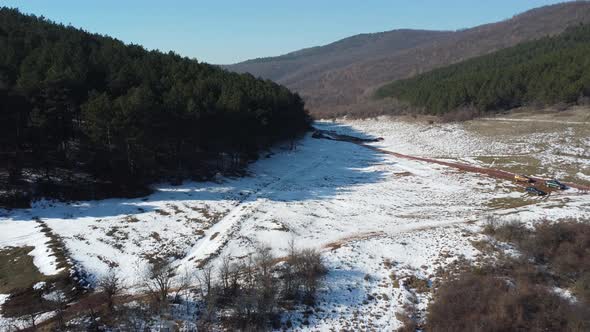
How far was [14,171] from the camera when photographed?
3130 centimetres

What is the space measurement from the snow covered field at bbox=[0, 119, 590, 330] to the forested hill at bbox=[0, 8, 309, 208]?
4978 mm

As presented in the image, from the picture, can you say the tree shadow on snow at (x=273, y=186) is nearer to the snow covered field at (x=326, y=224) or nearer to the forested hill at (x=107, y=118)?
the snow covered field at (x=326, y=224)

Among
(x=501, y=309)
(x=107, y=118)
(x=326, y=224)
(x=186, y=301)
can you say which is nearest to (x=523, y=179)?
(x=326, y=224)

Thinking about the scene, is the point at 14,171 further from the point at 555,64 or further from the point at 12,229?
the point at 555,64

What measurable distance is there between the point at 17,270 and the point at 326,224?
22.5m

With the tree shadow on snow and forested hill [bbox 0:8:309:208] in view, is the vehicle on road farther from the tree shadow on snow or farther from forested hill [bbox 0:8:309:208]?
forested hill [bbox 0:8:309:208]

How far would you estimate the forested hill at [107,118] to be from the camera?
31.8m

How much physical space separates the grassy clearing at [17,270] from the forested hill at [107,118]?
1117cm

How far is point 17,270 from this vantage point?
20.5m

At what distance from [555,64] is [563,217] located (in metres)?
80.5

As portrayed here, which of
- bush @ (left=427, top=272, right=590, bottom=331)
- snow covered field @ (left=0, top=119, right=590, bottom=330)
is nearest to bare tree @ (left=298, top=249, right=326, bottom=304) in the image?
snow covered field @ (left=0, top=119, right=590, bottom=330)

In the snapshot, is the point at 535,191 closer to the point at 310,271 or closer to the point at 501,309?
Answer: the point at 501,309

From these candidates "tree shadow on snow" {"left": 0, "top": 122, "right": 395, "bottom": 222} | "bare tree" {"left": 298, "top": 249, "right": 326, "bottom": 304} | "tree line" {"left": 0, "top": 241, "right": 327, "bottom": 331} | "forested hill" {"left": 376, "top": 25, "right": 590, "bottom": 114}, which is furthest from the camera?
"forested hill" {"left": 376, "top": 25, "right": 590, "bottom": 114}

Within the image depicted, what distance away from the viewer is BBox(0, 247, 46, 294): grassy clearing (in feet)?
62.4
